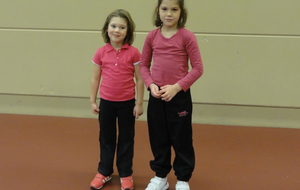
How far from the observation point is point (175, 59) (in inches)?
58.4

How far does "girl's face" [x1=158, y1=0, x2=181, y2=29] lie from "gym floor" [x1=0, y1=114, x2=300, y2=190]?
990 mm

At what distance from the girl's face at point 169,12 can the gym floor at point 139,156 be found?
0.99 m

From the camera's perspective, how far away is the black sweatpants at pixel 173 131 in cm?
154

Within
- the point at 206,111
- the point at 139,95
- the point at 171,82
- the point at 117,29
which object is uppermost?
the point at 117,29

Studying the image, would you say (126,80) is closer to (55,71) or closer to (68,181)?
(68,181)

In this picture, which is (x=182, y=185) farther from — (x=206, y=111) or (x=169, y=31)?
(x=206, y=111)

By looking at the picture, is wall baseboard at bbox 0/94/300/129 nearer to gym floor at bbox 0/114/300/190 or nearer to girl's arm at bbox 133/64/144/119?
gym floor at bbox 0/114/300/190

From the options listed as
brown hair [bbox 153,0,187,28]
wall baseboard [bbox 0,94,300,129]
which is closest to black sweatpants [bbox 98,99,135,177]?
brown hair [bbox 153,0,187,28]

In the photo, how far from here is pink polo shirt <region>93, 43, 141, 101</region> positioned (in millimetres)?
1594

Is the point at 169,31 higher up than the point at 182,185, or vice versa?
the point at 169,31

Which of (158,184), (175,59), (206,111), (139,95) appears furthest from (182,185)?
(206,111)

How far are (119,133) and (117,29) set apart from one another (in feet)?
1.99

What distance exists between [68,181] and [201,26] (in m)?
1.67

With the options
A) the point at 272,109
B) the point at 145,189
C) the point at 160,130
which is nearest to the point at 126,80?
the point at 160,130
